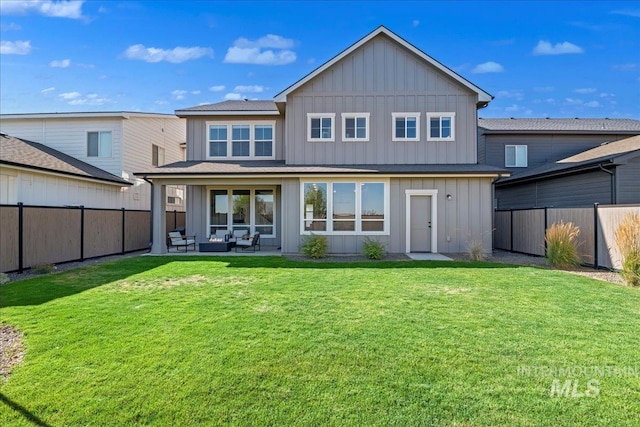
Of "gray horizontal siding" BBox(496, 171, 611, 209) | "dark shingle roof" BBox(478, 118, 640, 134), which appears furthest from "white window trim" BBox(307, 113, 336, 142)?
"dark shingle roof" BBox(478, 118, 640, 134)

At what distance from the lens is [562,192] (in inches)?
615

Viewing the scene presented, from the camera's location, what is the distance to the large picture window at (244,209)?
16000 mm

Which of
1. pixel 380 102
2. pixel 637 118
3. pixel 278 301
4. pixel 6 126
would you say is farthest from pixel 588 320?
pixel 637 118

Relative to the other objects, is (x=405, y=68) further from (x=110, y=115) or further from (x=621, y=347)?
(x=110, y=115)

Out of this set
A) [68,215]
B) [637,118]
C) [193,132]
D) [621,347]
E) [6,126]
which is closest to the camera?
[621,347]

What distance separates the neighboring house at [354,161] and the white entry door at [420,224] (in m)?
0.04

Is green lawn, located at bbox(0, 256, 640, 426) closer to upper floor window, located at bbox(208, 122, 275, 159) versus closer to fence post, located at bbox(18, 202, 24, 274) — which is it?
fence post, located at bbox(18, 202, 24, 274)

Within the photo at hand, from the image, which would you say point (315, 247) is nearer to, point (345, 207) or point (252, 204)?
point (345, 207)

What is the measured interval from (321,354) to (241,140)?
13.5 meters

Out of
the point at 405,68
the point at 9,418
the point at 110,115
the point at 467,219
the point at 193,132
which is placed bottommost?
the point at 9,418

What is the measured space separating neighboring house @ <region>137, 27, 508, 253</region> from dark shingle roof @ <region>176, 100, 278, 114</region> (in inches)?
9.0

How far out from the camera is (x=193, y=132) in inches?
631

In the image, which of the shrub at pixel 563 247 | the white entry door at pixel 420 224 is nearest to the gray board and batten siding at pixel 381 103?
the white entry door at pixel 420 224

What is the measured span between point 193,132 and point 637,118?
29.9 m
